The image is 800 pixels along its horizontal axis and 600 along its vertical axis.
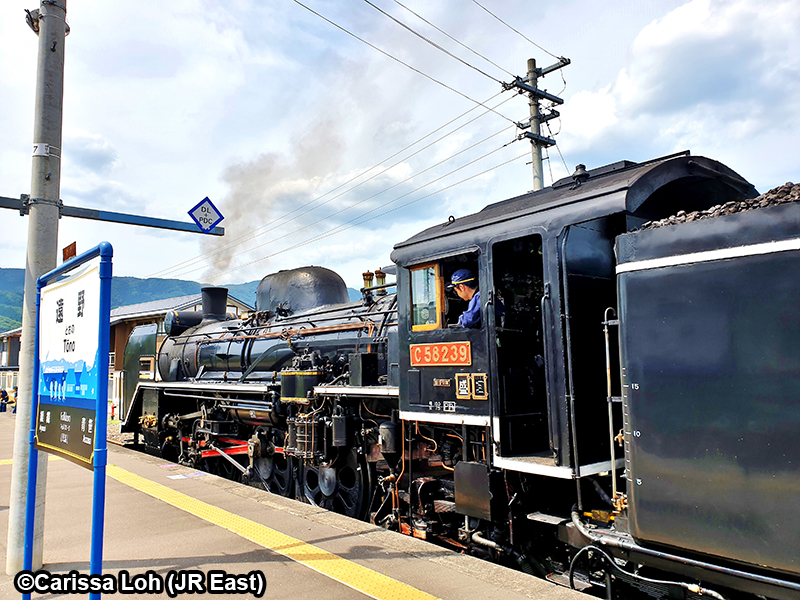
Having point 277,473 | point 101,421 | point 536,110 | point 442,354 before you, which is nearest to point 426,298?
point 442,354

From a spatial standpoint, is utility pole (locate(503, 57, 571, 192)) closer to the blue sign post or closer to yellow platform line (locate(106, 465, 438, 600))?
yellow platform line (locate(106, 465, 438, 600))

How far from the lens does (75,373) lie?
10.3 feet

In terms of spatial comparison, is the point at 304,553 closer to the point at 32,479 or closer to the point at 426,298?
the point at 32,479

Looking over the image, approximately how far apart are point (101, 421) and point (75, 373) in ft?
1.87

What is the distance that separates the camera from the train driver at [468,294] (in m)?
4.36

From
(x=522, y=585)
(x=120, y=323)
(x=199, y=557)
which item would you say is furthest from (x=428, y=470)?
(x=120, y=323)

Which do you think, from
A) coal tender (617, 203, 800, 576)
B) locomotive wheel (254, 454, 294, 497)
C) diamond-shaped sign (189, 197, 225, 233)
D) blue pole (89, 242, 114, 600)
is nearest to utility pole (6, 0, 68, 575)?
blue pole (89, 242, 114, 600)

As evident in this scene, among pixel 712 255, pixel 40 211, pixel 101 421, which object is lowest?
pixel 101 421

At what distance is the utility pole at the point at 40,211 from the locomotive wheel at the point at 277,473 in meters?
4.00

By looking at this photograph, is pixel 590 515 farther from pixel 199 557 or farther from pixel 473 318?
pixel 199 557

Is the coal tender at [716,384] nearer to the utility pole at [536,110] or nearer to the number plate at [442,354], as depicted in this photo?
the number plate at [442,354]

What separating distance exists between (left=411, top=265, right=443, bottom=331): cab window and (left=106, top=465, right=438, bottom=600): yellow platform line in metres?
1.97

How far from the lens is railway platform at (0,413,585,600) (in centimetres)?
360

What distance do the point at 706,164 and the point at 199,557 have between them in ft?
15.9
